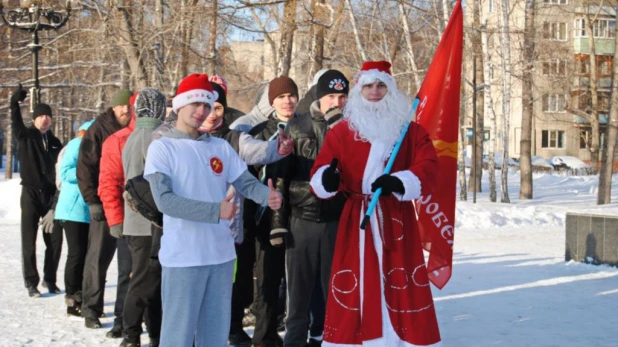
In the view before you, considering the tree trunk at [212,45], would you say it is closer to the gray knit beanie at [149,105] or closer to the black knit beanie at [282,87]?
the black knit beanie at [282,87]

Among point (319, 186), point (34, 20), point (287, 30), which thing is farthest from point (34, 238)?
point (287, 30)

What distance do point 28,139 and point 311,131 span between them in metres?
4.21

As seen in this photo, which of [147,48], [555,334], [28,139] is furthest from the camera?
[147,48]

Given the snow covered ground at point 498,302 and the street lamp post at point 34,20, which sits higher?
the street lamp post at point 34,20

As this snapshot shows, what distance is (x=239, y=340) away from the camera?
21.4ft

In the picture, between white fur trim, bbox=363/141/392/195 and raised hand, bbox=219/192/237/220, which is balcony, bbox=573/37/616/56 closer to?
white fur trim, bbox=363/141/392/195

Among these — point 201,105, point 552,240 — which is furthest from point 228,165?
point 552,240

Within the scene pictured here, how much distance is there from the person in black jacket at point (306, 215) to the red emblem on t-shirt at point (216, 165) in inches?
50.7

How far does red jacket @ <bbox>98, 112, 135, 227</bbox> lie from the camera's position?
6.32 m

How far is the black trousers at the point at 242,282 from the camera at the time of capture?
657 cm

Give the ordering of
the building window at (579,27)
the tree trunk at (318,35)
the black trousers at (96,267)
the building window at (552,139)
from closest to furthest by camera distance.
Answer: the black trousers at (96,267) → the tree trunk at (318,35) → the building window at (579,27) → the building window at (552,139)

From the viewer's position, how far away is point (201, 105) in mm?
4562

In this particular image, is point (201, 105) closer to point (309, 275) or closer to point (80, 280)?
point (309, 275)

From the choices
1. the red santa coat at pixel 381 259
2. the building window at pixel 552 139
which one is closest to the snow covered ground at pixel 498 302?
the red santa coat at pixel 381 259
